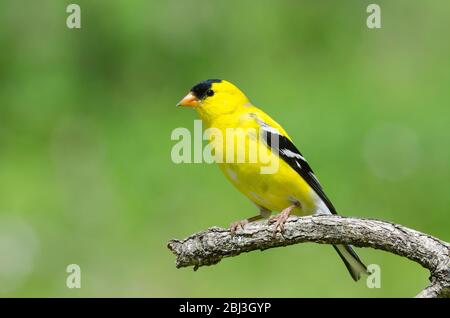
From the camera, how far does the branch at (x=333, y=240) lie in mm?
3088

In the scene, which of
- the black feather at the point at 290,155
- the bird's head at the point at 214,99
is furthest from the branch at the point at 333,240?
the bird's head at the point at 214,99

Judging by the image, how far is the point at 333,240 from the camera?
328 cm

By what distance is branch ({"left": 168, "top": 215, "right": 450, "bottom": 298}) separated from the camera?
309 centimetres

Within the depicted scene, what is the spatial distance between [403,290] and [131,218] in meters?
2.04

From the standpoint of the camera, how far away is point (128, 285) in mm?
5137

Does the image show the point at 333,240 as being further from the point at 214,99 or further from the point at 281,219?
the point at 214,99

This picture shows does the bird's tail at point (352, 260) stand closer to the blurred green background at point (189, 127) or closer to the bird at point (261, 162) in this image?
the bird at point (261, 162)

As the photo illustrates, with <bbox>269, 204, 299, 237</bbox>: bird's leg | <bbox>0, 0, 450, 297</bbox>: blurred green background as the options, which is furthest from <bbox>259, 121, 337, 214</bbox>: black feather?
<bbox>0, 0, 450, 297</bbox>: blurred green background

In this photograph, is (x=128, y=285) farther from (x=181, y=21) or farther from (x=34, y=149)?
(x=181, y=21)

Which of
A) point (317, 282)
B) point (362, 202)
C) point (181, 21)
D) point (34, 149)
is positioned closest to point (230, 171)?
point (317, 282)

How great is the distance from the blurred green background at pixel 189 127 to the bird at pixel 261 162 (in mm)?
1247

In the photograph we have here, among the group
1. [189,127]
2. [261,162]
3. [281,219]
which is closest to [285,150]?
[261,162]

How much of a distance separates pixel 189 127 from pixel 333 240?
11.4 feet

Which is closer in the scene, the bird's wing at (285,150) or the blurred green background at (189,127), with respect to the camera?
the bird's wing at (285,150)
